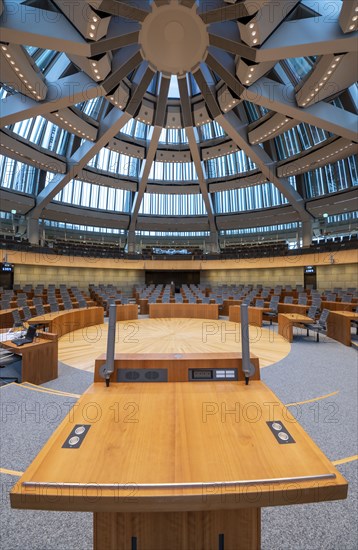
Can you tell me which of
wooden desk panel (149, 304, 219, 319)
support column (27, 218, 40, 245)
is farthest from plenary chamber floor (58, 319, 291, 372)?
support column (27, 218, 40, 245)

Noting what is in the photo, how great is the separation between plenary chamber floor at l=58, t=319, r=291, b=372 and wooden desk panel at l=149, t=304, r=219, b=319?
5.85 ft

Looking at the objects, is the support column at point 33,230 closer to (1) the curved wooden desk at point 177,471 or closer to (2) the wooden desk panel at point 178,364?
(2) the wooden desk panel at point 178,364

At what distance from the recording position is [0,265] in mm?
18891

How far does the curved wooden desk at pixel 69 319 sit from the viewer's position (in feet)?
28.1

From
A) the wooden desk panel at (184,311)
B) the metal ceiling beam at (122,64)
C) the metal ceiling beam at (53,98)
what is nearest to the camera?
the metal ceiling beam at (122,64)

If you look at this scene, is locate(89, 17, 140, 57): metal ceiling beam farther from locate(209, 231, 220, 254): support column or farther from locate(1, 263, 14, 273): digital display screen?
locate(209, 231, 220, 254): support column

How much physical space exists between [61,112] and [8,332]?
583 inches

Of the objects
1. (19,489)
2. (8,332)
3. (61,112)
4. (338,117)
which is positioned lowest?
(8,332)

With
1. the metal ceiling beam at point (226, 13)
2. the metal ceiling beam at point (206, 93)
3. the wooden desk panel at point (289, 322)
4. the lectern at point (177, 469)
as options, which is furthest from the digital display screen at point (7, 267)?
the lectern at point (177, 469)

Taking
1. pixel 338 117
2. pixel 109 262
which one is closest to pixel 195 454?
pixel 338 117

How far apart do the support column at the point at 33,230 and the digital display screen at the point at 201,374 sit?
24.1 metres

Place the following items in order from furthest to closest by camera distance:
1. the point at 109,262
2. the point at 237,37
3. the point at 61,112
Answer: the point at 109,262 < the point at 61,112 < the point at 237,37

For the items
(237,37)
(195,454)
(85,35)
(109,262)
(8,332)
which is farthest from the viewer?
(109,262)

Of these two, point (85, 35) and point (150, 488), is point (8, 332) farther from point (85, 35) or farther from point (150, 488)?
point (85, 35)
